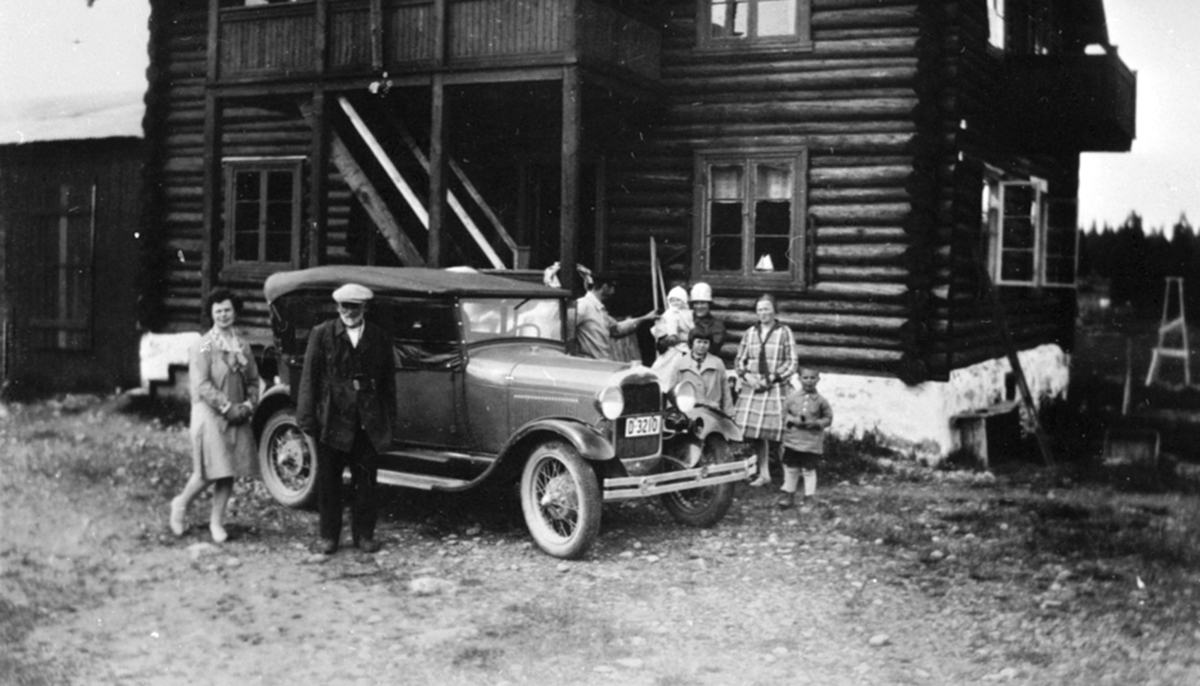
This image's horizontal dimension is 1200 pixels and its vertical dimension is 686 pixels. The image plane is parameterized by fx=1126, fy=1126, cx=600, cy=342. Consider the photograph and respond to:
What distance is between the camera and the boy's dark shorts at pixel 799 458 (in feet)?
32.1

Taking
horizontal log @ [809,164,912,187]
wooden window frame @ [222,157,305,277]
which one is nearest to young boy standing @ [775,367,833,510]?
horizontal log @ [809,164,912,187]

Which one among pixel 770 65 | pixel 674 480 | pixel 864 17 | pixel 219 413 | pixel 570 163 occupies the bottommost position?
pixel 674 480

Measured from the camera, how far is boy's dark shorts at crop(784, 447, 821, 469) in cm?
980

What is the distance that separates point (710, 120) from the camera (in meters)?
13.4

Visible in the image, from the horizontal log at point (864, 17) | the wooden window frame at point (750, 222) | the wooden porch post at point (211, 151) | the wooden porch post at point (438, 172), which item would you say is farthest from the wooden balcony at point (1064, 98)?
the wooden porch post at point (211, 151)

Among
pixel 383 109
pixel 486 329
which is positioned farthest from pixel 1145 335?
pixel 486 329

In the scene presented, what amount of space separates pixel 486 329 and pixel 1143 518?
560 cm

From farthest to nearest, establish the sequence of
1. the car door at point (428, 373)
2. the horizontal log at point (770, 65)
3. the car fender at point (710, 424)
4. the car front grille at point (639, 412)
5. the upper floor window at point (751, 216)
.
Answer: the upper floor window at point (751, 216)
the horizontal log at point (770, 65)
the car fender at point (710, 424)
the car door at point (428, 373)
the car front grille at point (639, 412)

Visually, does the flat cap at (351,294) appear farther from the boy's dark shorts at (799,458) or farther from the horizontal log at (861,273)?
the horizontal log at (861,273)

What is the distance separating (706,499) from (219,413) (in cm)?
370

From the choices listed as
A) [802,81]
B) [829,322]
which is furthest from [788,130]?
[829,322]

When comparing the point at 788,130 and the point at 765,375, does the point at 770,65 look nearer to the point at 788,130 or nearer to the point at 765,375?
the point at 788,130

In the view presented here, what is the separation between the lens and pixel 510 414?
820cm

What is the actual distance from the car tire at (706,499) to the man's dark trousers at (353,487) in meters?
2.38
